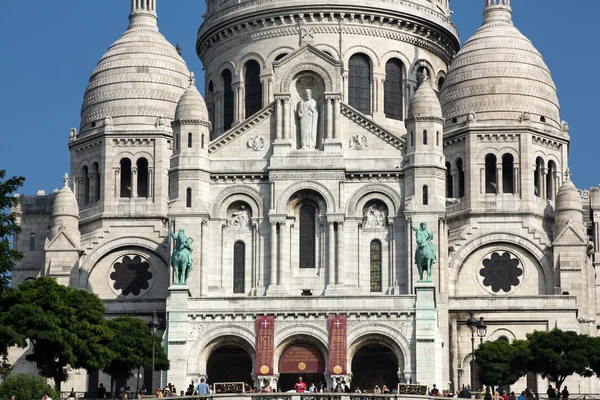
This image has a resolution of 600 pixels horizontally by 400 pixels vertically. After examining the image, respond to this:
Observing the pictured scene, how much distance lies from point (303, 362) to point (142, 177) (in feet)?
70.7

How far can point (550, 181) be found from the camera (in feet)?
366

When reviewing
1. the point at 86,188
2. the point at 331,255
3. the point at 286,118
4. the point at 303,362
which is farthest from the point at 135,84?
the point at 303,362

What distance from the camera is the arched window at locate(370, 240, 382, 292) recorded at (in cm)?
10169

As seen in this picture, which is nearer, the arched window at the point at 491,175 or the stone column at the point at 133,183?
the arched window at the point at 491,175

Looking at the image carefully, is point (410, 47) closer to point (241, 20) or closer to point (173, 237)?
point (241, 20)

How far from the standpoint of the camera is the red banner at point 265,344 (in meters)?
95.2

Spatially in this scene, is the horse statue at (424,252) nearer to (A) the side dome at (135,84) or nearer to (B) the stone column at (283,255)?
(B) the stone column at (283,255)

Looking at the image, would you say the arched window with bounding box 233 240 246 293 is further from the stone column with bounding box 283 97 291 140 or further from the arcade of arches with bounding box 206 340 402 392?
the stone column with bounding box 283 97 291 140

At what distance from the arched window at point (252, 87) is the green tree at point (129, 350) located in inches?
944

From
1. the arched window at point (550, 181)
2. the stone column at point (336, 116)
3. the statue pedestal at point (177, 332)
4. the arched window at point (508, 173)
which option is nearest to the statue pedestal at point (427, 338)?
the statue pedestal at point (177, 332)

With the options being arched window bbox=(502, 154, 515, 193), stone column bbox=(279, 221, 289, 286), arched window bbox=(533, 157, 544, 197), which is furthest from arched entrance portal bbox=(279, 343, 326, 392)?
arched window bbox=(533, 157, 544, 197)

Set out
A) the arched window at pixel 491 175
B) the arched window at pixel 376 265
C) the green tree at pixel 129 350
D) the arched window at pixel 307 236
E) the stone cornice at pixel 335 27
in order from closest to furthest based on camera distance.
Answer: the green tree at pixel 129 350, the arched window at pixel 376 265, the arched window at pixel 307 236, the arched window at pixel 491 175, the stone cornice at pixel 335 27

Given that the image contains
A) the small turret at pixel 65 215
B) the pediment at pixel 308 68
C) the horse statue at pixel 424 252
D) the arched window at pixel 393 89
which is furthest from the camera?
the arched window at pixel 393 89

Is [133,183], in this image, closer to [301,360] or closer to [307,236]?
[307,236]
